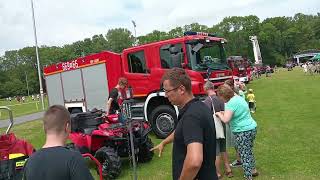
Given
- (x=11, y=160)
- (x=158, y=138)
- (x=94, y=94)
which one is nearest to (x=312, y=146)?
(x=158, y=138)

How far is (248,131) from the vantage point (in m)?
6.74

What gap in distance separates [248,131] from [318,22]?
126458mm

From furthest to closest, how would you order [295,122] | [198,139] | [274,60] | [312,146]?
[274,60] < [295,122] < [312,146] < [198,139]

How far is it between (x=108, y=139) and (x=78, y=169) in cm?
572

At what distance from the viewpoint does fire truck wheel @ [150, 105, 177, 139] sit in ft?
37.6

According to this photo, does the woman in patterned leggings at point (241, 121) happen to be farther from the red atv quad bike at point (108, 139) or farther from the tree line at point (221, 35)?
the tree line at point (221, 35)

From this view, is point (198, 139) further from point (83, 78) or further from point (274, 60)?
point (274, 60)

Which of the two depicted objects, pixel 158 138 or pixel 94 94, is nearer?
pixel 158 138

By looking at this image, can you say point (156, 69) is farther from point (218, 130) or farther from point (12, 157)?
point (12, 157)

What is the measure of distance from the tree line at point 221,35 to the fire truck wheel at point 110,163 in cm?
10243

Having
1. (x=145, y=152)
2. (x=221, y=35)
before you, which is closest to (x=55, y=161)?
(x=145, y=152)

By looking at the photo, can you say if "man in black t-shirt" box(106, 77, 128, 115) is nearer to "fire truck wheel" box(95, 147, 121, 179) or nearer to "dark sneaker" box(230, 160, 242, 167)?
"fire truck wheel" box(95, 147, 121, 179)

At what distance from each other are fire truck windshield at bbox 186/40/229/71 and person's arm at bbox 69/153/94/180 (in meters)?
8.66

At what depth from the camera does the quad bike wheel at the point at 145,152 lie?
8977mm
